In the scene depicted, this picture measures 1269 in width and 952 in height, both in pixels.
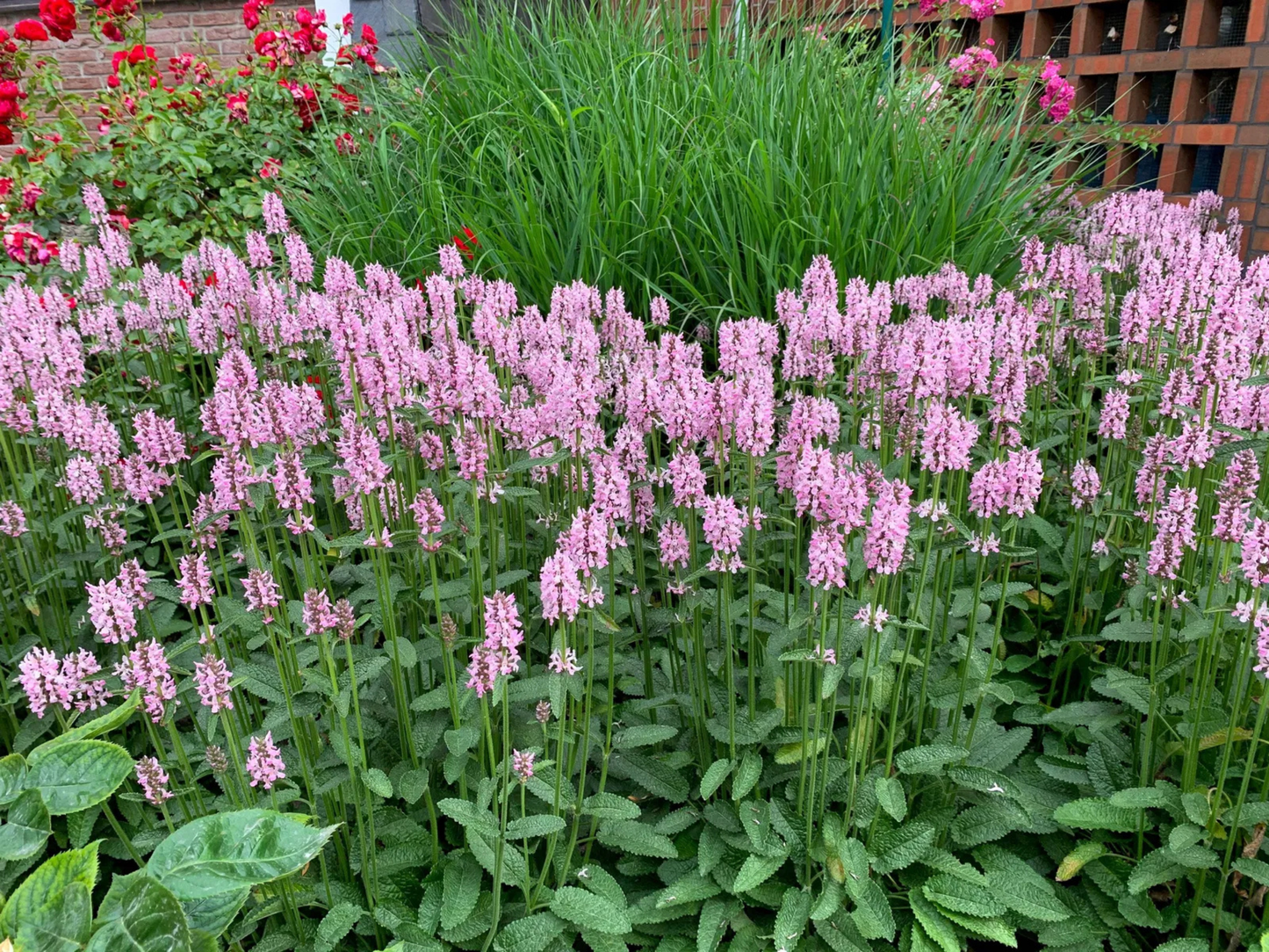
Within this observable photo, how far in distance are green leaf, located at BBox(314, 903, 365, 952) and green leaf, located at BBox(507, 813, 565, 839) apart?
1.20 feet

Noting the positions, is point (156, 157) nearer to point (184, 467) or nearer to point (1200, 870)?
point (184, 467)

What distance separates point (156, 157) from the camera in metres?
5.70

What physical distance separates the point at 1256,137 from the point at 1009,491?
4.45 m

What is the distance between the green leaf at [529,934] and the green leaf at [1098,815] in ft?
3.71

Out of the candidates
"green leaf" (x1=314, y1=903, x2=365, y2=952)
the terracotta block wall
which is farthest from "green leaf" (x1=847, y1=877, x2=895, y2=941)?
the terracotta block wall

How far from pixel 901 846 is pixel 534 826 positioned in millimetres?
844

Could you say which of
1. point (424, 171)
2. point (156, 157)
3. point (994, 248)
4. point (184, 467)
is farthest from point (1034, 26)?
point (184, 467)

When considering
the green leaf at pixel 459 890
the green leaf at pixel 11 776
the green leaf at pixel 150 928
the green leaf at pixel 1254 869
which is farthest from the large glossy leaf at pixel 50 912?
the green leaf at pixel 1254 869

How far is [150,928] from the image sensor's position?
1118 millimetres

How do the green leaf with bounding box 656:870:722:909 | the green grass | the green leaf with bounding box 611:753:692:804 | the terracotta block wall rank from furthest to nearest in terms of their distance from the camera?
the terracotta block wall < the green grass < the green leaf with bounding box 611:753:692:804 < the green leaf with bounding box 656:870:722:909

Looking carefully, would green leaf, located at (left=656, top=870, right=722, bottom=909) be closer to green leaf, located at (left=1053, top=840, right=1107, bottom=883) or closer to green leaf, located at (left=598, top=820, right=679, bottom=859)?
green leaf, located at (left=598, top=820, right=679, bottom=859)

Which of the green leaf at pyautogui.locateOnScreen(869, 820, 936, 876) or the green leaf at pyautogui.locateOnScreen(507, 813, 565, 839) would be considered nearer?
the green leaf at pyautogui.locateOnScreen(507, 813, 565, 839)

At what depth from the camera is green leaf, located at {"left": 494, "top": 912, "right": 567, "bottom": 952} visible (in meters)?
2.02

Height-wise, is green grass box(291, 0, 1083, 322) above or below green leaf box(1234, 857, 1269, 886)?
above
